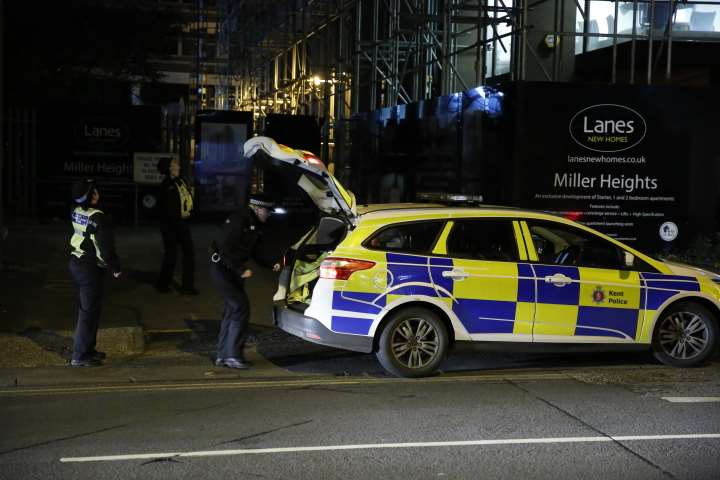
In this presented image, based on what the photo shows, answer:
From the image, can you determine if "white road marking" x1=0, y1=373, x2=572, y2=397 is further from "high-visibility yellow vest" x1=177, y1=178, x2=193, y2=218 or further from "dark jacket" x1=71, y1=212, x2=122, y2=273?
"high-visibility yellow vest" x1=177, y1=178, x2=193, y2=218

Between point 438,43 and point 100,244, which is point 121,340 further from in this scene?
point 438,43

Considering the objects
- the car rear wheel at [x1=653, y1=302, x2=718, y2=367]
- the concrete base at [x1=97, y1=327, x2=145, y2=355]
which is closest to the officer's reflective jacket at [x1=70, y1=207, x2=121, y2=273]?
the concrete base at [x1=97, y1=327, x2=145, y2=355]

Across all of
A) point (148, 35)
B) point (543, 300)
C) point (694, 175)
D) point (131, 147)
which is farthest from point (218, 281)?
point (148, 35)

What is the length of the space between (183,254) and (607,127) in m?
6.06

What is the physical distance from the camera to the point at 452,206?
911 centimetres

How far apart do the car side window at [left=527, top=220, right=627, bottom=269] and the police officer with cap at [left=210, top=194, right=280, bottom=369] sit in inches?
92.5

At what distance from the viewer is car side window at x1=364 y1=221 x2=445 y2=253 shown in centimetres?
855

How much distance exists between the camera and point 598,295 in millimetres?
8930

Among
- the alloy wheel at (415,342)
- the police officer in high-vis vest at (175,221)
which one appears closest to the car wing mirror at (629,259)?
the alloy wheel at (415,342)

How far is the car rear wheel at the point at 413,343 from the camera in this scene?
855cm

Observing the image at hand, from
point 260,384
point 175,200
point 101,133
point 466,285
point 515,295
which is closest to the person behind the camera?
point 260,384

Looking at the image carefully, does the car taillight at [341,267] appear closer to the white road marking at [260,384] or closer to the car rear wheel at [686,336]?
the white road marking at [260,384]

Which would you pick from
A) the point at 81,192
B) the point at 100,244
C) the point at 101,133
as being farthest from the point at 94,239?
the point at 101,133

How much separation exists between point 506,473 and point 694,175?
9.91m
